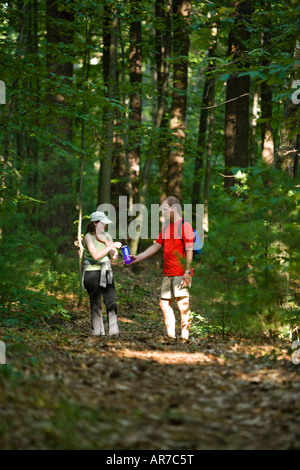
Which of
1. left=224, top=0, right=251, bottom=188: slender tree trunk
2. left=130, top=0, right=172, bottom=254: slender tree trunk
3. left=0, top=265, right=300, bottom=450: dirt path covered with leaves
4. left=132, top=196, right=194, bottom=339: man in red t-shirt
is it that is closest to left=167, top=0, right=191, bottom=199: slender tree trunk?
left=130, top=0, right=172, bottom=254: slender tree trunk

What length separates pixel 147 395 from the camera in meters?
4.97

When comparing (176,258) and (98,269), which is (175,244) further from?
(98,269)

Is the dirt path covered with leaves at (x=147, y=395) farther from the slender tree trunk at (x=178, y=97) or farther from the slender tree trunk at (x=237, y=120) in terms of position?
the slender tree trunk at (x=178, y=97)

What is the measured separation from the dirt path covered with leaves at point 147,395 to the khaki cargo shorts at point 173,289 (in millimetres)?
911

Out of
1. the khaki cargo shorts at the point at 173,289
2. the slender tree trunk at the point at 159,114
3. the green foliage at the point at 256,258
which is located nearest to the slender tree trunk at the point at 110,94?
the slender tree trunk at the point at 159,114

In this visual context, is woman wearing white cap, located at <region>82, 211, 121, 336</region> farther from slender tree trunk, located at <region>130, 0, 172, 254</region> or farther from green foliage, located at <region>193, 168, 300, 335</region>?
slender tree trunk, located at <region>130, 0, 172, 254</region>

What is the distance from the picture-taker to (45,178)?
13.8 meters

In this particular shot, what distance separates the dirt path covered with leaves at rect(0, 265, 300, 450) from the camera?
4000 millimetres

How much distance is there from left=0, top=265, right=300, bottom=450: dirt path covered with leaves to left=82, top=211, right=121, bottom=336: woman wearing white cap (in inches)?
39.1

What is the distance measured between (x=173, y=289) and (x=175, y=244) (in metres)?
0.76

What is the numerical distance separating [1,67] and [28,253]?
140 inches

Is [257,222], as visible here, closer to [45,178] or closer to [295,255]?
[295,255]

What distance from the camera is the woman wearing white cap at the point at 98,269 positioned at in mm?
8414

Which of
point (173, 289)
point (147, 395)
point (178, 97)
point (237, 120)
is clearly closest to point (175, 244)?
point (173, 289)
